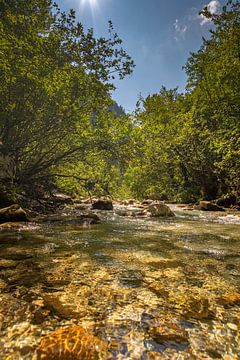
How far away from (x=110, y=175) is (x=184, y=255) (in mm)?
9009

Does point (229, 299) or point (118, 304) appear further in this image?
point (229, 299)

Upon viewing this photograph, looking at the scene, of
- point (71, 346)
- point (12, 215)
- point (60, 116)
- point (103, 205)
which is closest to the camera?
point (71, 346)

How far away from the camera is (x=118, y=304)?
2.64 metres

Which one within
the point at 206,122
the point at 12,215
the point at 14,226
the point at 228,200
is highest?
the point at 206,122

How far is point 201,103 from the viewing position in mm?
28094

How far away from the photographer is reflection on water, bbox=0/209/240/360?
1.91 m

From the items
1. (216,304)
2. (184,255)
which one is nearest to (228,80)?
(184,255)

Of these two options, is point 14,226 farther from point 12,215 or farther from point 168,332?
point 168,332

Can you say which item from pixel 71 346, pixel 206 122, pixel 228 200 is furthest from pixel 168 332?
pixel 206 122

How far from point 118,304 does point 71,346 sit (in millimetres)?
853

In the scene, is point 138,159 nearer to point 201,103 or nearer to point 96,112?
point 96,112

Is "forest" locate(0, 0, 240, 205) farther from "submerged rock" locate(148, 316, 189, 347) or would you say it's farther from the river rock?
"submerged rock" locate(148, 316, 189, 347)

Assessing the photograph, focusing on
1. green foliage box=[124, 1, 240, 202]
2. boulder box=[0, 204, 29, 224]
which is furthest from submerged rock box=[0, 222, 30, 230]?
green foliage box=[124, 1, 240, 202]

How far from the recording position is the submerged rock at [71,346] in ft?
5.80
